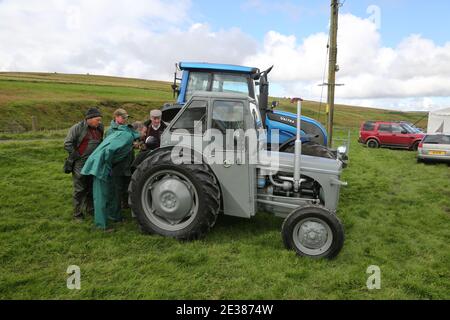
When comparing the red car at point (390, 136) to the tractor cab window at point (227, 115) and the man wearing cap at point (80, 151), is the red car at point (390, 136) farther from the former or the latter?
the man wearing cap at point (80, 151)

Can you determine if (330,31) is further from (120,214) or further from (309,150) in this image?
(120,214)

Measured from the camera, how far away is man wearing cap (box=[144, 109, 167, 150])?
6.11 meters

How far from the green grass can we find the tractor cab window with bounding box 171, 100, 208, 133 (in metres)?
1.62

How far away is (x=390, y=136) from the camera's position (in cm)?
2164

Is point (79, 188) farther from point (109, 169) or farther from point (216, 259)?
point (216, 259)

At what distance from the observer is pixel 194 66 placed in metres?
7.66

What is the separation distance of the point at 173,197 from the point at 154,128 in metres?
1.65

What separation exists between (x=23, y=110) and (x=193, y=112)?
→ 27.0m

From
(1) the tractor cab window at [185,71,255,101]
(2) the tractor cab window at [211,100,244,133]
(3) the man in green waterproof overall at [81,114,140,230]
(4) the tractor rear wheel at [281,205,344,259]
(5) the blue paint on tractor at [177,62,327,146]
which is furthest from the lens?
(1) the tractor cab window at [185,71,255,101]

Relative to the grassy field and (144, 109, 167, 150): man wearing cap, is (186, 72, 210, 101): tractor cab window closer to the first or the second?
(144, 109, 167, 150): man wearing cap

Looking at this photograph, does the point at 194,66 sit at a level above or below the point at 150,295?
above

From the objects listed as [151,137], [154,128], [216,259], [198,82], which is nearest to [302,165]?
[216,259]

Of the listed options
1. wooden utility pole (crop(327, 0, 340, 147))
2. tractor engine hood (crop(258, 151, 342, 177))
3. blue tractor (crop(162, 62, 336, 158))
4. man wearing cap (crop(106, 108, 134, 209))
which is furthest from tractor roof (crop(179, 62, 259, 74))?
wooden utility pole (crop(327, 0, 340, 147))

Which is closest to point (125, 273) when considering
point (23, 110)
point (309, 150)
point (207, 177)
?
point (207, 177)
